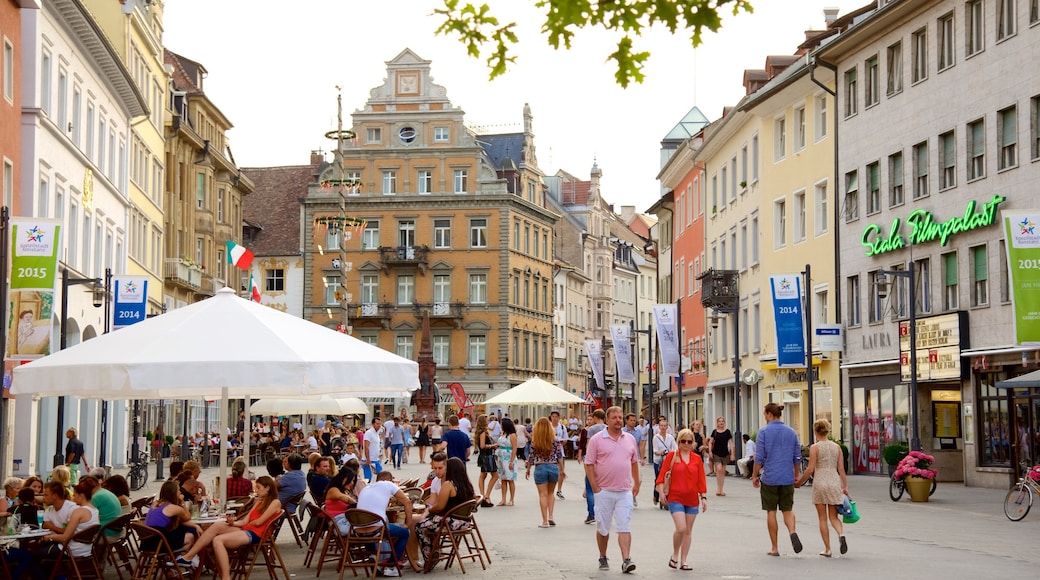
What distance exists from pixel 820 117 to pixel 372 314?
52.5 metres

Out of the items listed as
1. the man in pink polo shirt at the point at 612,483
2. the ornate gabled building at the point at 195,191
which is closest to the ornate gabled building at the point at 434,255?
the ornate gabled building at the point at 195,191

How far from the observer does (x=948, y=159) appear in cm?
3816

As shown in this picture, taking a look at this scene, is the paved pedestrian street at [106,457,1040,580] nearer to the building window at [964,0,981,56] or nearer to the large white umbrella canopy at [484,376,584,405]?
the large white umbrella canopy at [484,376,584,405]

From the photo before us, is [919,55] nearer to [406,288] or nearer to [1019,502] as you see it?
[1019,502]

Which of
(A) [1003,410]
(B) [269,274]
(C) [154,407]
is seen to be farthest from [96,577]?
(B) [269,274]

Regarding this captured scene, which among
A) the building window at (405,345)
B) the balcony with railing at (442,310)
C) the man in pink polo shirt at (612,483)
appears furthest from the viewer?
the building window at (405,345)

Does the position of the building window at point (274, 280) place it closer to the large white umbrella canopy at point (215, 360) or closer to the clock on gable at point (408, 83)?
the clock on gable at point (408, 83)

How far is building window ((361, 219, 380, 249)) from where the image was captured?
96.6 m

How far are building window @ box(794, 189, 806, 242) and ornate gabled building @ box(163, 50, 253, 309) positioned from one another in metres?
27.7

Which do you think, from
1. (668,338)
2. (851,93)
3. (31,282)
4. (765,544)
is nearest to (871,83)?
(851,93)

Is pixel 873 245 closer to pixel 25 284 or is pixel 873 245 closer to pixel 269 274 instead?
pixel 25 284

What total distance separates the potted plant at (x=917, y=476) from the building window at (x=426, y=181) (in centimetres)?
6560

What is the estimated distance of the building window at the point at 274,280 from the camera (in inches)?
3839

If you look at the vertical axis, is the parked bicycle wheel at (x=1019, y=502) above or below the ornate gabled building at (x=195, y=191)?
below
